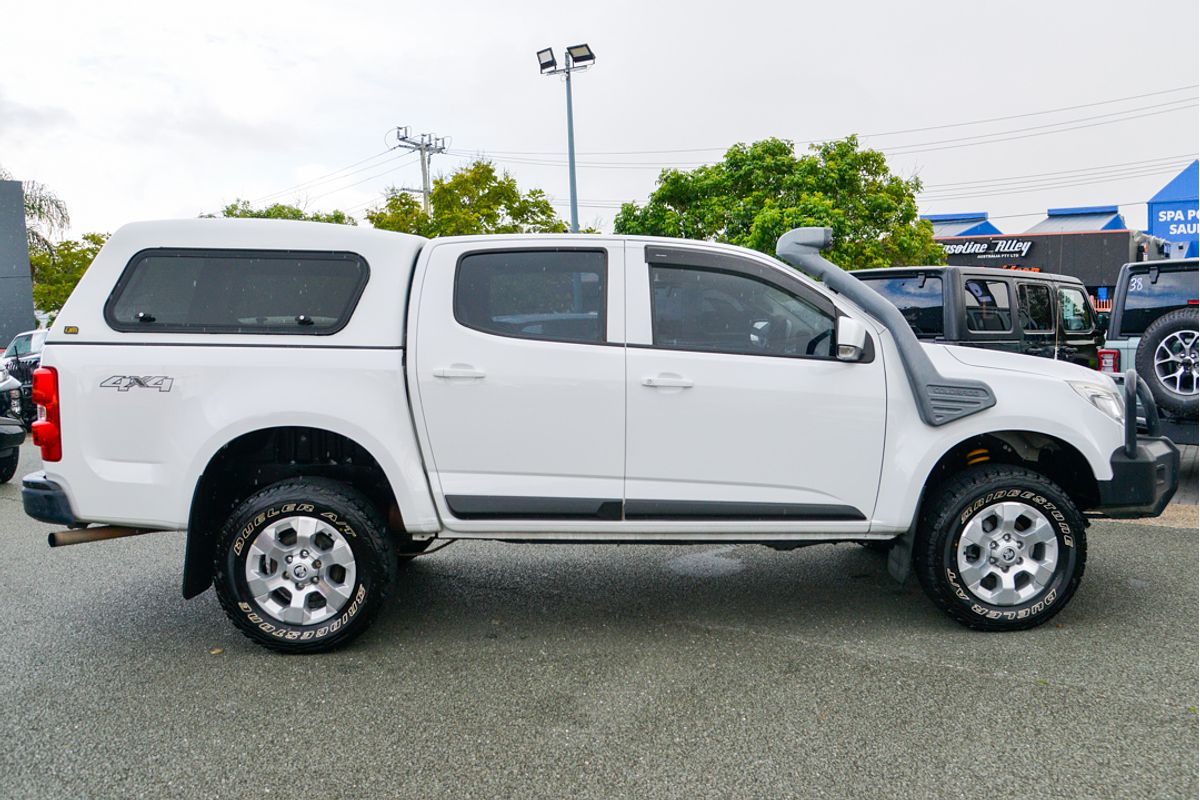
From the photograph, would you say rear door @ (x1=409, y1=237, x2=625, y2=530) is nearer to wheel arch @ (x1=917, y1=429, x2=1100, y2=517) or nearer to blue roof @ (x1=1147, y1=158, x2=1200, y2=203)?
wheel arch @ (x1=917, y1=429, x2=1100, y2=517)

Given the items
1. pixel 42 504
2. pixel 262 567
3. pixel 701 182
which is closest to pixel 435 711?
pixel 262 567

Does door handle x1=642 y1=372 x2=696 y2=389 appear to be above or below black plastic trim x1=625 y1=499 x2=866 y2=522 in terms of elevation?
above

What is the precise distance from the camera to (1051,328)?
31.3 feet

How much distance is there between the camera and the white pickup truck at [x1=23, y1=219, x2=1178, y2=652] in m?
4.23

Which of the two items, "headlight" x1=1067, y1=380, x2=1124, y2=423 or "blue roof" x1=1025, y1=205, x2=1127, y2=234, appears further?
"blue roof" x1=1025, y1=205, x2=1127, y2=234

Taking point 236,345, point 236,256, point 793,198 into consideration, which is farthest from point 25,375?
point 793,198

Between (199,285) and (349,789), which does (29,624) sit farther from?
(349,789)

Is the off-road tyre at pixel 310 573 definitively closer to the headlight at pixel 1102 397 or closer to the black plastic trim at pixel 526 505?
the black plastic trim at pixel 526 505

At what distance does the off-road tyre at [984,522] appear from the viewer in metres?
4.36

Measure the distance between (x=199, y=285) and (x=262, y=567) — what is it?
134 centimetres

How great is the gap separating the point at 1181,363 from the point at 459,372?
642 cm

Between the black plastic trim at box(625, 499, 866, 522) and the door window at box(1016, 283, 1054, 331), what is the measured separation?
5812 millimetres

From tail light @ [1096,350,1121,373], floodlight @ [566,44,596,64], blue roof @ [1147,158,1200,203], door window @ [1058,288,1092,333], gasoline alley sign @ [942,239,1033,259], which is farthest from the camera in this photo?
gasoline alley sign @ [942,239,1033,259]

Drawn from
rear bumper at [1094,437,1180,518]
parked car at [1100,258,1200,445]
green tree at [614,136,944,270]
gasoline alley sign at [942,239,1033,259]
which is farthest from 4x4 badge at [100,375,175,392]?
gasoline alley sign at [942,239,1033,259]
